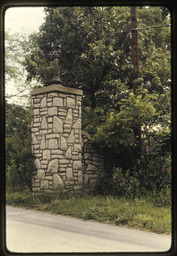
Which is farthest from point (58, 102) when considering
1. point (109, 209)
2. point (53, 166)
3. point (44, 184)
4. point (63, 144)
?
point (109, 209)

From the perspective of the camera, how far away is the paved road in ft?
14.4

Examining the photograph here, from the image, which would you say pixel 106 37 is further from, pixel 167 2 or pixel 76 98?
pixel 167 2

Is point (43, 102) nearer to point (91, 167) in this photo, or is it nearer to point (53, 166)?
point (53, 166)

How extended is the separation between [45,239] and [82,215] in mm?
1887

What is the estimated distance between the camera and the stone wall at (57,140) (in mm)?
8602

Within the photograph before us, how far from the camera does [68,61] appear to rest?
1295 centimetres

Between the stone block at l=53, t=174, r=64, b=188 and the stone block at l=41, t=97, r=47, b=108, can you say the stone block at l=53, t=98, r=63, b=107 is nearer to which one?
the stone block at l=41, t=97, r=47, b=108

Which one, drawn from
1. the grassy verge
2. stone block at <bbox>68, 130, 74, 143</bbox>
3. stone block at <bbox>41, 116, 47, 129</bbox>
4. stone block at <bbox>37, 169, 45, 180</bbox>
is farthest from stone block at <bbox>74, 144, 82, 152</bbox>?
Answer: the grassy verge

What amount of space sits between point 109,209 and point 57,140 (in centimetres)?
268

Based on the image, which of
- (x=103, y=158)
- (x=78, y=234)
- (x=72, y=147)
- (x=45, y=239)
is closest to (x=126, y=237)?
(x=78, y=234)

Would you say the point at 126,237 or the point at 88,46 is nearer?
the point at 126,237

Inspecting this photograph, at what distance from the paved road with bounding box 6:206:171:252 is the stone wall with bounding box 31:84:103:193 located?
1954 mm

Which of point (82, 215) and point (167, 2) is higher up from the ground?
point (167, 2)

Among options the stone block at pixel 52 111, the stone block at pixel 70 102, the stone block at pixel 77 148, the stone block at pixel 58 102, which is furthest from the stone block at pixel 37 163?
the stone block at pixel 70 102
